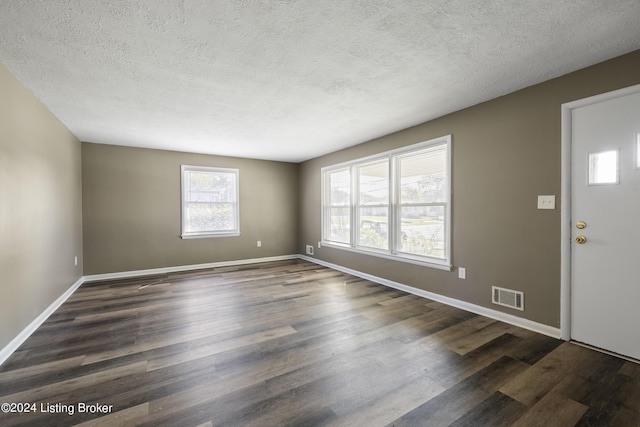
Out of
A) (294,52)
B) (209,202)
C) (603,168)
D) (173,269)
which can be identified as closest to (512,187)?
(603,168)

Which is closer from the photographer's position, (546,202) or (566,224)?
(566,224)

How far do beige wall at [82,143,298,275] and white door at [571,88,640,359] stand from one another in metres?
5.29

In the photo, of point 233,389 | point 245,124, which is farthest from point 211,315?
point 245,124

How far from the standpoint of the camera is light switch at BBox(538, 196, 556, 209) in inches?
99.4

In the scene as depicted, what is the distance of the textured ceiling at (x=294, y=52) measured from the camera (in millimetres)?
1671

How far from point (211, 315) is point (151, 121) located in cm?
271

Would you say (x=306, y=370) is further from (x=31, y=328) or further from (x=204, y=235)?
(x=204, y=235)

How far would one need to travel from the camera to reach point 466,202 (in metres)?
3.25

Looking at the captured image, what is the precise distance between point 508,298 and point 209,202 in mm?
5333

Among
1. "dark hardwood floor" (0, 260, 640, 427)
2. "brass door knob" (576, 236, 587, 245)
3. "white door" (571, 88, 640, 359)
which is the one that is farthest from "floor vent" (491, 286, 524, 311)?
"brass door knob" (576, 236, 587, 245)

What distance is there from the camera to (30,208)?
105 inches

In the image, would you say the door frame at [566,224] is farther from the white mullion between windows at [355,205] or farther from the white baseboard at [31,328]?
the white baseboard at [31,328]

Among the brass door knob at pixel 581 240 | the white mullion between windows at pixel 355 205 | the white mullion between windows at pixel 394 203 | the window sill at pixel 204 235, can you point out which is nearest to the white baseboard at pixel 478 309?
the white mullion between windows at pixel 394 203

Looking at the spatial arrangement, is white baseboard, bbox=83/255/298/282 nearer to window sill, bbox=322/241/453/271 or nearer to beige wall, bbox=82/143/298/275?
beige wall, bbox=82/143/298/275
